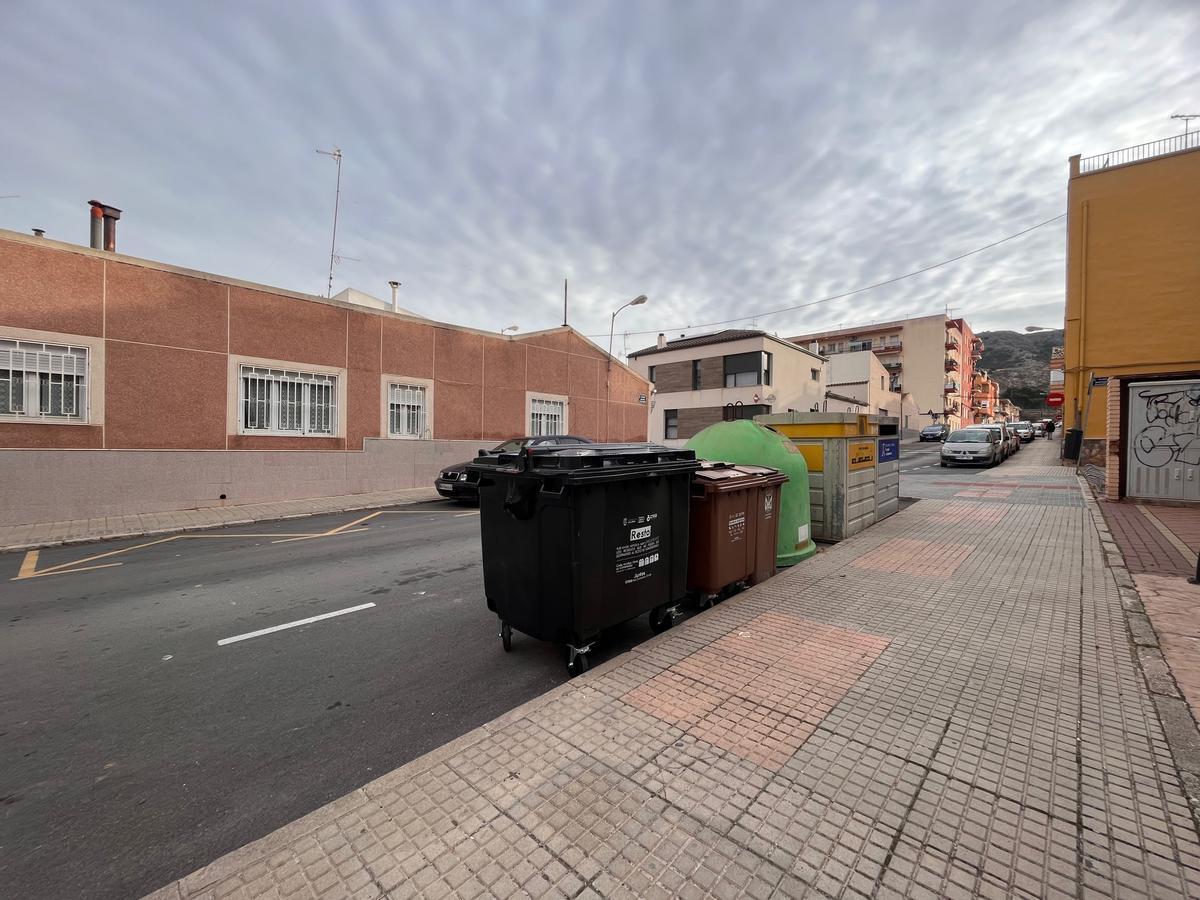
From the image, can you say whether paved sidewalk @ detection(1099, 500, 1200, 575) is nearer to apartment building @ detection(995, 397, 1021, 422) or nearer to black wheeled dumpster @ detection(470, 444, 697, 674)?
black wheeled dumpster @ detection(470, 444, 697, 674)

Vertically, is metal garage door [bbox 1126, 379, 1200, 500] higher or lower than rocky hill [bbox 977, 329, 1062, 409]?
lower

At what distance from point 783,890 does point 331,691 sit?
9.74ft

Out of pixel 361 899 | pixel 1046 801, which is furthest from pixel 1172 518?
pixel 361 899

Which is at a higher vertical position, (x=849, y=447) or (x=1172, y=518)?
(x=849, y=447)

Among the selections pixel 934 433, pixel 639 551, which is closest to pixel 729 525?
pixel 639 551

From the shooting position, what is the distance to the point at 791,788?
7.72 ft

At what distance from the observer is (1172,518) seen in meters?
8.98

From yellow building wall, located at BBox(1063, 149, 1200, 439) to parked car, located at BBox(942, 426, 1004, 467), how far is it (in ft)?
10.0

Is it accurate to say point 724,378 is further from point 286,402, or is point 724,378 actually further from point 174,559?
point 174,559

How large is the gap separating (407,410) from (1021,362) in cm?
16443

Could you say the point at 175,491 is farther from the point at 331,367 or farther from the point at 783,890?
the point at 783,890

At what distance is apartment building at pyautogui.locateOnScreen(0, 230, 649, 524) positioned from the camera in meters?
9.56

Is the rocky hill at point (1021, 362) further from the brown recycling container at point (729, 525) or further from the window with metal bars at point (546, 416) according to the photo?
the brown recycling container at point (729, 525)

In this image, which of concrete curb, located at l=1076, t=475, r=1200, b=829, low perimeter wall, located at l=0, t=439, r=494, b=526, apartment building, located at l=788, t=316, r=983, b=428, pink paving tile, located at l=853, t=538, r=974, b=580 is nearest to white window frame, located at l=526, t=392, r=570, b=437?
low perimeter wall, located at l=0, t=439, r=494, b=526
